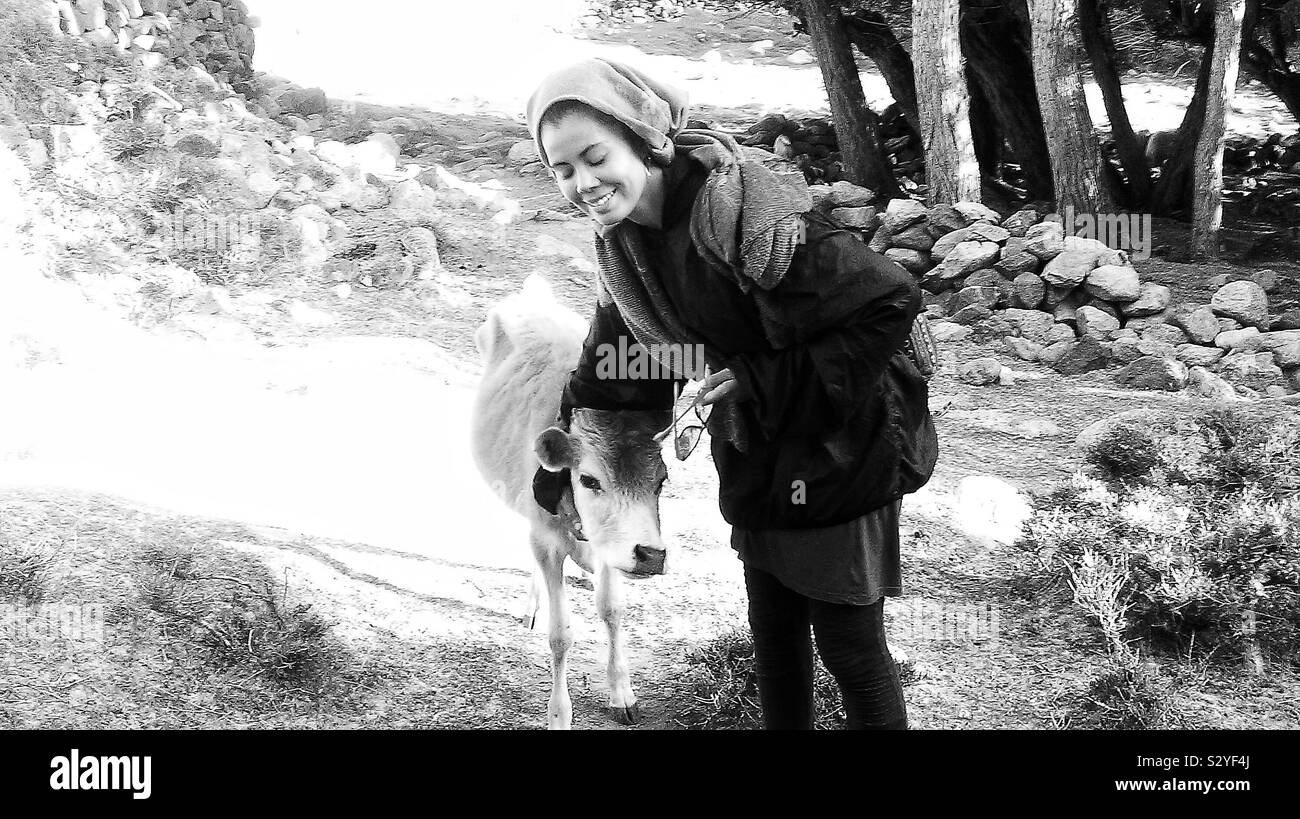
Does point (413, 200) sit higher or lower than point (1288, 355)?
higher

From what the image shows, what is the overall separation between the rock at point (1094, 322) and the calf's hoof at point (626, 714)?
3082 mm

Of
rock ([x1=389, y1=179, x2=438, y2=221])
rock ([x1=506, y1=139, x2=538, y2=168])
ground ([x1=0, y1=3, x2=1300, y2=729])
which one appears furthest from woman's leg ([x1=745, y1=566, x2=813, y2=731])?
rock ([x1=506, y1=139, x2=538, y2=168])

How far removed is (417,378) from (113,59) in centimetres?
211

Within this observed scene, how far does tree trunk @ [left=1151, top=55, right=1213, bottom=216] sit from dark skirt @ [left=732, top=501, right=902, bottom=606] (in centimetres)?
546

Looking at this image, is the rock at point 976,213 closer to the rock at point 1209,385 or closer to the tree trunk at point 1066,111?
the tree trunk at point 1066,111

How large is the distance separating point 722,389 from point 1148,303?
3.90 m

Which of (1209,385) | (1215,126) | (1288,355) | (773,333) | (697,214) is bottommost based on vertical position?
(1209,385)

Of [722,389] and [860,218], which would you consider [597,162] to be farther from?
[860,218]

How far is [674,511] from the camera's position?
4141 mm

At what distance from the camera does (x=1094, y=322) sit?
5.50 m

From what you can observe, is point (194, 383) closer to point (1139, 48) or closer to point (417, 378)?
point (417, 378)

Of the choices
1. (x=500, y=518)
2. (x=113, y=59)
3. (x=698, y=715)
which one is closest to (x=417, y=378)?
(x=500, y=518)

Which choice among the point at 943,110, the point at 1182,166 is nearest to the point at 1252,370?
the point at 943,110

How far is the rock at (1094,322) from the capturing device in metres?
5.47
